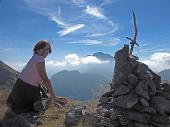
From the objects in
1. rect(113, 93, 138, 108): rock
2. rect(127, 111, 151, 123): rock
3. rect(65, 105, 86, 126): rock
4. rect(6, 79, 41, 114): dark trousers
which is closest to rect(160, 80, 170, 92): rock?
rect(113, 93, 138, 108): rock

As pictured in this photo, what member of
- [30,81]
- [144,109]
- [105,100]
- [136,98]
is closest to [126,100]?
[136,98]

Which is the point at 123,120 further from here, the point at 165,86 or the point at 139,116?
the point at 165,86

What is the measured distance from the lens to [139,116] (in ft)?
48.7

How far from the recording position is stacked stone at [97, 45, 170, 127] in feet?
49.0

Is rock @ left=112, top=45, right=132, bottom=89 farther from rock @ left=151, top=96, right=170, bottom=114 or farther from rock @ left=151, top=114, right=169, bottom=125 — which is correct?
rock @ left=151, top=114, right=169, bottom=125

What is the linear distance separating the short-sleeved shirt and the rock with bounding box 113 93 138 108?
7.96 meters

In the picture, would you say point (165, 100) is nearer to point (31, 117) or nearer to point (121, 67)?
point (121, 67)

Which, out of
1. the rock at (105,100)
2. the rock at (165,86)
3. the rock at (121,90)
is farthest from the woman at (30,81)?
the rock at (165,86)

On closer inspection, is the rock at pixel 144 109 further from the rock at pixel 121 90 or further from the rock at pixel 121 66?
the rock at pixel 121 66

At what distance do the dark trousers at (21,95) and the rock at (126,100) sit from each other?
782 cm

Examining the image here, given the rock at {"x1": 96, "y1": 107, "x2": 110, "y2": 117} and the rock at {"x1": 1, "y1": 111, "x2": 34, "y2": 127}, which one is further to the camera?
the rock at {"x1": 96, "y1": 107, "x2": 110, "y2": 117}

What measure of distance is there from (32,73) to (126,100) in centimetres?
831

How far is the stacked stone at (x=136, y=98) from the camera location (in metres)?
14.9

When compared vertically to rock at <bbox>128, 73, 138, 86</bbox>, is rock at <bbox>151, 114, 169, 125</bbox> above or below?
below
